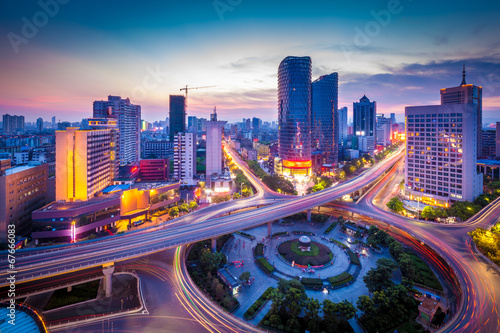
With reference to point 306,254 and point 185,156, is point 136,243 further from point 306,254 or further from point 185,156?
point 185,156

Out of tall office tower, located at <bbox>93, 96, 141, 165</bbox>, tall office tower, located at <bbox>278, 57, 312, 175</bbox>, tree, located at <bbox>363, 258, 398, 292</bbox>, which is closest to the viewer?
tree, located at <bbox>363, 258, 398, 292</bbox>

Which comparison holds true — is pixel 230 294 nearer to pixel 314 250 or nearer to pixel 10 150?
pixel 314 250

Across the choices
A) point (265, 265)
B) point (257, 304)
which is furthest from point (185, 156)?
point (257, 304)

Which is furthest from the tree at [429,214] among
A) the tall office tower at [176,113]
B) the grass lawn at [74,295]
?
the tall office tower at [176,113]

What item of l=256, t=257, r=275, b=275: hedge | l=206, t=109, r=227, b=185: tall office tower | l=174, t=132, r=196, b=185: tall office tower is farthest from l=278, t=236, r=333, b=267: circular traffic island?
l=206, t=109, r=227, b=185: tall office tower

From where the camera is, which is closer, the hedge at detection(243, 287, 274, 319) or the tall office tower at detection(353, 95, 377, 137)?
the hedge at detection(243, 287, 274, 319)

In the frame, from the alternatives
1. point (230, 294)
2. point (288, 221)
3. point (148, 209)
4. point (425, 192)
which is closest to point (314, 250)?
point (288, 221)

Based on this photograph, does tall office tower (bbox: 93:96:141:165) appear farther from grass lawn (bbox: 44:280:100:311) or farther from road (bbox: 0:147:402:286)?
grass lawn (bbox: 44:280:100:311)
